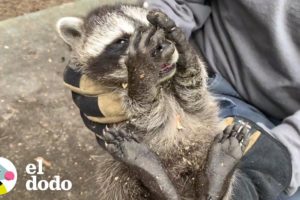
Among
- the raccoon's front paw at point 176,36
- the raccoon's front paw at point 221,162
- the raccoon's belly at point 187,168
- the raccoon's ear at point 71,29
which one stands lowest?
the raccoon's belly at point 187,168

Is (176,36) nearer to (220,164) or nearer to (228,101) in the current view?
(220,164)

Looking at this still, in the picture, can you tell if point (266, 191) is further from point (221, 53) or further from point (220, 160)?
point (221, 53)

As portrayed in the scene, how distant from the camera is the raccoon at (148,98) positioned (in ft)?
8.45

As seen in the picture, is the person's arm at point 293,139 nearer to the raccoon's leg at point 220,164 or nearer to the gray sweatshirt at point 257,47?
the gray sweatshirt at point 257,47

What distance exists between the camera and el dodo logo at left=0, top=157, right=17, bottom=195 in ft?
13.3

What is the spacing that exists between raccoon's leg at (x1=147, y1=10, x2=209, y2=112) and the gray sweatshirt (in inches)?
8.7

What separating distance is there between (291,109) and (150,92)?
88cm

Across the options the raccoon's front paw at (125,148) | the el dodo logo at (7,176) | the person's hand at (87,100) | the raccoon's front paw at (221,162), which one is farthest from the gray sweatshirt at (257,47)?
the el dodo logo at (7,176)

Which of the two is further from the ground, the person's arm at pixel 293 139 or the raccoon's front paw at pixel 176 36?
the raccoon's front paw at pixel 176 36

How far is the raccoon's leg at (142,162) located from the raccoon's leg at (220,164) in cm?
17

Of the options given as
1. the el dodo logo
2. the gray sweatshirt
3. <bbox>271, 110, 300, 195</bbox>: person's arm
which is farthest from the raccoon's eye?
the el dodo logo

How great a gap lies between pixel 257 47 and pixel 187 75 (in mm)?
466

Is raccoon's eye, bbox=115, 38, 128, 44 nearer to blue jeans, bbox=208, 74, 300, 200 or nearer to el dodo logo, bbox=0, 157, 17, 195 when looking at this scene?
blue jeans, bbox=208, 74, 300, 200

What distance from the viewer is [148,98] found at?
2740 mm
